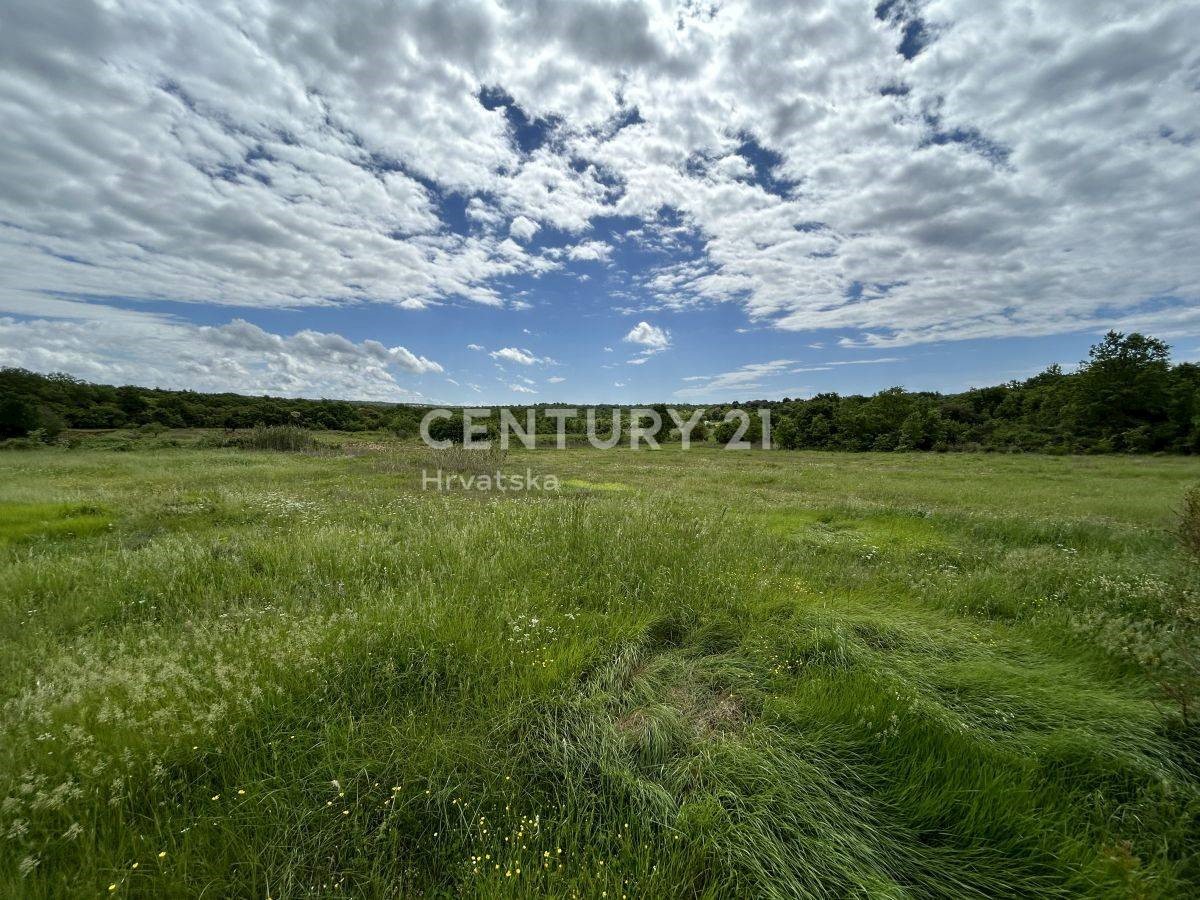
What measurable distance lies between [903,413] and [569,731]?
82.3m

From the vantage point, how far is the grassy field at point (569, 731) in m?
2.52

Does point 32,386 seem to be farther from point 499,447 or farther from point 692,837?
point 692,837

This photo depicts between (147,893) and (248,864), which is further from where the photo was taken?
(248,864)

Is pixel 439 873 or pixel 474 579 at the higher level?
pixel 474 579

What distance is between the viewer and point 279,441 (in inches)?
1617

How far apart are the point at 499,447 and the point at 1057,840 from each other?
3442 cm

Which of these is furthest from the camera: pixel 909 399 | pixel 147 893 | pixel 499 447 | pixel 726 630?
pixel 909 399

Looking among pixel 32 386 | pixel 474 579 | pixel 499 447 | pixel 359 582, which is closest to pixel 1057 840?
pixel 474 579

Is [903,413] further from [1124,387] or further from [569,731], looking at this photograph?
[569,731]

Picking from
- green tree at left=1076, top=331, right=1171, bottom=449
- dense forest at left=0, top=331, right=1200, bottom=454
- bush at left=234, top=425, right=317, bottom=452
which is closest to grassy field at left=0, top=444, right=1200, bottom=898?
dense forest at left=0, top=331, right=1200, bottom=454

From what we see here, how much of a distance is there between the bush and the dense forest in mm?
17987

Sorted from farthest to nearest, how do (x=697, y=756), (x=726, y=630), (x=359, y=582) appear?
(x=359, y=582)
(x=726, y=630)
(x=697, y=756)

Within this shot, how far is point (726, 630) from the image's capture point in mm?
5348

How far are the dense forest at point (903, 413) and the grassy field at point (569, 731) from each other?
1316 inches
